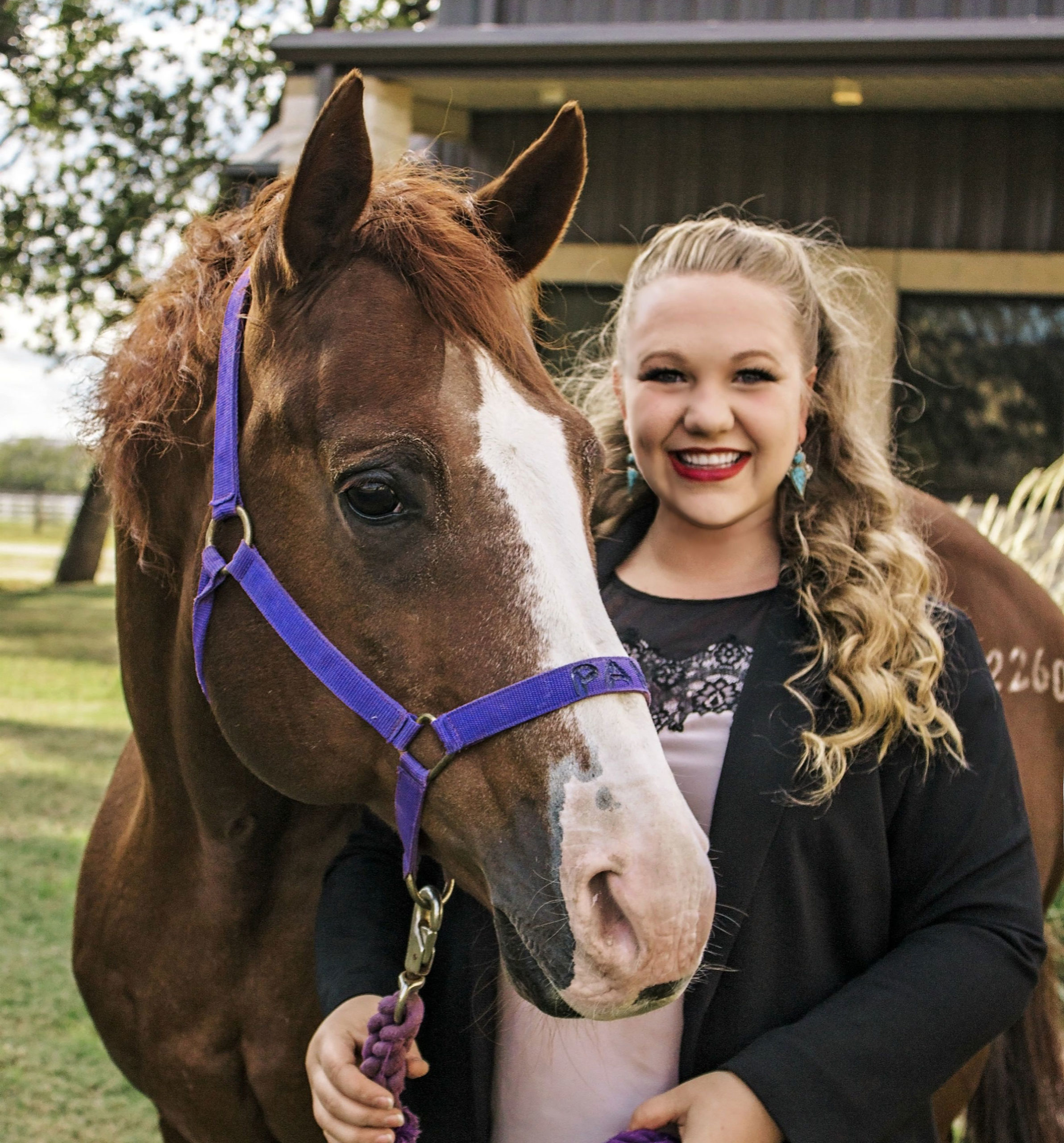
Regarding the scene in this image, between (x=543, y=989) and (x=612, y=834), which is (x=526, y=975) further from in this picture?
(x=612, y=834)

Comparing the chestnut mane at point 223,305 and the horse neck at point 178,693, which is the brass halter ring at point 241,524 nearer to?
the horse neck at point 178,693

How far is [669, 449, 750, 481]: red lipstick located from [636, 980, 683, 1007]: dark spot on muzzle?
82 cm

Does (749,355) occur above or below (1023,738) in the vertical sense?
above

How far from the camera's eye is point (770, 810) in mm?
1535

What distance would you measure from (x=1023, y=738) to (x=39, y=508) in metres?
28.3

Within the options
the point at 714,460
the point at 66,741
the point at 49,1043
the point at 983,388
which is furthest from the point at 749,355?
the point at 66,741

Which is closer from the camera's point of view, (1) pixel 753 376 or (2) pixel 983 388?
→ (1) pixel 753 376

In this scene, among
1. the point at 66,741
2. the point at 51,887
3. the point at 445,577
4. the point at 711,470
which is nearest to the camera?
the point at 445,577

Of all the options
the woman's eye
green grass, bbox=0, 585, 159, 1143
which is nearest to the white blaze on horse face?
the woman's eye

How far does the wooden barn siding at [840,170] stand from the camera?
262 inches

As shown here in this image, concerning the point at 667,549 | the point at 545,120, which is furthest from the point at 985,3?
the point at 667,549

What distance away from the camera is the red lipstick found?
1764 mm

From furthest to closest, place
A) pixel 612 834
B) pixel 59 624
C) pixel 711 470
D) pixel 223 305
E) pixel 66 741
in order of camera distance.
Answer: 1. pixel 59 624
2. pixel 66 741
3. pixel 711 470
4. pixel 223 305
5. pixel 612 834

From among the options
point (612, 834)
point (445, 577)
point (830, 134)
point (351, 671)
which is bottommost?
point (612, 834)
